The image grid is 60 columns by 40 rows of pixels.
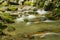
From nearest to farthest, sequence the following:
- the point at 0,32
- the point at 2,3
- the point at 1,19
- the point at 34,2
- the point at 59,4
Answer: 1. the point at 0,32
2. the point at 1,19
3. the point at 59,4
4. the point at 34,2
5. the point at 2,3

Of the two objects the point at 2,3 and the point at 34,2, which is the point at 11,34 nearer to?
the point at 34,2

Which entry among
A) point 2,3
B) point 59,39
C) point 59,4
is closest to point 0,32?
point 59,39

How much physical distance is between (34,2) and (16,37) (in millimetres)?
30814

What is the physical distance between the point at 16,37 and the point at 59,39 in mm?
4978

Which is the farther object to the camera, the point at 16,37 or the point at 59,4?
the point at 59,4

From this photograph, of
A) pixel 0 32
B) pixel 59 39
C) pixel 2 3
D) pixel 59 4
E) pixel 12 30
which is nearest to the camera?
pixel 59 39

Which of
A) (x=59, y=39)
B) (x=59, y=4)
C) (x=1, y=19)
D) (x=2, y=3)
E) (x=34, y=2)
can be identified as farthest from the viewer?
(x=2, y=3)

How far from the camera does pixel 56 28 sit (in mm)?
24703

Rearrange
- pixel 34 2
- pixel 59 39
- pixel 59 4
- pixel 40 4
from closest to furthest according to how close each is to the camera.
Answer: pixel 59 39 → pixel 59 4 → pixel 40 4 → pixel 34 2

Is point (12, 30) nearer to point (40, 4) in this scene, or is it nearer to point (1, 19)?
point (1, 19)

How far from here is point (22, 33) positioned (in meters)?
22.5

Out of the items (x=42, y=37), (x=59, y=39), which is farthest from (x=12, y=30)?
(x=59, y=39)

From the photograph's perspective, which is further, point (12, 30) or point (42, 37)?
point (12, 30)

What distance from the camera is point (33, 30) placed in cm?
2394
